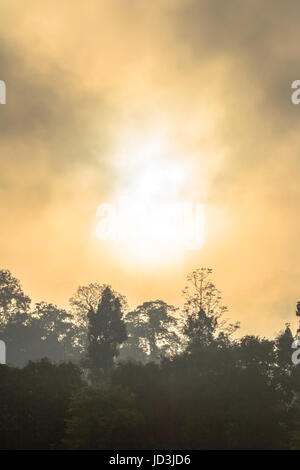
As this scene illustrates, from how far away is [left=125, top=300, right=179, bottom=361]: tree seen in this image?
15025 centimetres

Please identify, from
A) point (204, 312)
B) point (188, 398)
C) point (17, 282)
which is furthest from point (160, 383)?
point (17, 282)

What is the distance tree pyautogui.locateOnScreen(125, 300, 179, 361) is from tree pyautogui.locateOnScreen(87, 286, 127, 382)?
195ft

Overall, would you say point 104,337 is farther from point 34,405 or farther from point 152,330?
point 152,330

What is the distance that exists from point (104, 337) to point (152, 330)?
220 ft

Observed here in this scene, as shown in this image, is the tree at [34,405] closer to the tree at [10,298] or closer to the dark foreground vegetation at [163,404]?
the dark foreground vegetation at [163,404]

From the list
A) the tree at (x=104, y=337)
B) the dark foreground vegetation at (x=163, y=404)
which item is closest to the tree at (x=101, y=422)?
the dark foreground vegetation at (x=163, y=404)

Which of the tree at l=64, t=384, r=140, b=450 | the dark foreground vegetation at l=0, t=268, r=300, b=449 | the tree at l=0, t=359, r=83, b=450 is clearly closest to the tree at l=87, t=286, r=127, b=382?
the dark foreground vegetation at l=0, t=268, r=300, b=449

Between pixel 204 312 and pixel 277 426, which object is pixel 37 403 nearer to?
pixel 277 426

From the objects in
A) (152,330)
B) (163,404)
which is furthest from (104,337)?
(152,330)

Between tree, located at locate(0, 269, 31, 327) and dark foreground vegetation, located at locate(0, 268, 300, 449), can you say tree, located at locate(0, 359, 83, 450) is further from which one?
tree, located at locate(0, 269, 31, 327)

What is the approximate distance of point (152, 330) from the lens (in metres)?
153

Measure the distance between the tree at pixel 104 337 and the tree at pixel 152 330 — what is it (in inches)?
2343

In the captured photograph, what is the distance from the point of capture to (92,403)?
55.0m
